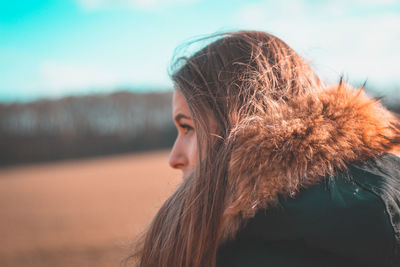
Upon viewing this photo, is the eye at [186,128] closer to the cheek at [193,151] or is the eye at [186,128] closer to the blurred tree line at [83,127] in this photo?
the cheek at [193,151]

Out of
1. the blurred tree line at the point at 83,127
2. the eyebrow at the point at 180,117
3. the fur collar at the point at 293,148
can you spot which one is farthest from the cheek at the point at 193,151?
the blurred tree line at the point at 83,127

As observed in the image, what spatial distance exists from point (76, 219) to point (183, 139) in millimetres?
7593

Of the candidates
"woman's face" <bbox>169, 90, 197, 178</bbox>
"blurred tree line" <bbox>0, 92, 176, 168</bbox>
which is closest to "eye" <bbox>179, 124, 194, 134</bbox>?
"woman's face" <bbox>169, 90, 197, 178</bbox>

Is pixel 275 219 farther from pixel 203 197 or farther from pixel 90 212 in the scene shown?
pixel 90 212

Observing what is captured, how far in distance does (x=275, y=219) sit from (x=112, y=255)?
485 cm

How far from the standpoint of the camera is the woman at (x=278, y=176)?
41.6 inches

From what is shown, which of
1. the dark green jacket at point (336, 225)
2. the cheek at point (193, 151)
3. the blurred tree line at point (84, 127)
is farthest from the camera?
the blurred tree line at point (84, 127)

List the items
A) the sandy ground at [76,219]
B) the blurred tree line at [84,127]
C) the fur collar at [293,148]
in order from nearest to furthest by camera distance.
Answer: the fur collar at [293,148] < the sandy ground at [76,219] < the blurred tree line at [84,127]

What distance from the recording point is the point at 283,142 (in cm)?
122

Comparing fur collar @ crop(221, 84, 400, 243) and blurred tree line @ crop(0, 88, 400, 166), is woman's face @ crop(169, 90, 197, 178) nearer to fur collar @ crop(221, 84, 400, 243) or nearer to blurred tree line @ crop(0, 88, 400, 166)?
fur collar @ crop(221, 84, 400, 243)

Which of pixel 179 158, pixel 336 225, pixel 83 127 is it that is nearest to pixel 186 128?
pixel 179 158

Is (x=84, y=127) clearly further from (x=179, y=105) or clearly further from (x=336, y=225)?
(x=336, y=225)

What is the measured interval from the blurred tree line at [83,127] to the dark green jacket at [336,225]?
32.1m

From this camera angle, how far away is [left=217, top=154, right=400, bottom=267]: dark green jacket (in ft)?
3.39
